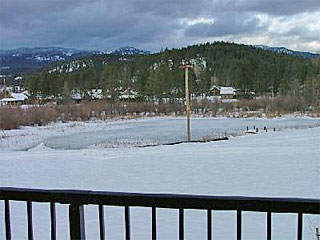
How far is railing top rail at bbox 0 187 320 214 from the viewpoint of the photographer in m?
1.36

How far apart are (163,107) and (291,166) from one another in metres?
27.4

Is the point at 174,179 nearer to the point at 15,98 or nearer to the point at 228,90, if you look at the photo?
the point at 15,98

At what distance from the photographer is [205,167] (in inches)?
368

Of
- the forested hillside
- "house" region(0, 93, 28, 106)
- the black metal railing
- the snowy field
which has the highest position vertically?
the forested hillside

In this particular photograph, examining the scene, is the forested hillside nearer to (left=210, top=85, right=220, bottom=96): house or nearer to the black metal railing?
(left=210, top=85, right=220, bottom=96): house

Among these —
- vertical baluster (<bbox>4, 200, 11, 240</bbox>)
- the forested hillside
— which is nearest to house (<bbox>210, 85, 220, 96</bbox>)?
the forested hillside

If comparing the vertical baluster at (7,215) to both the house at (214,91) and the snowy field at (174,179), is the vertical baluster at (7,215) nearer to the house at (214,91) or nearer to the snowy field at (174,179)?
the snowy field at (174,179)

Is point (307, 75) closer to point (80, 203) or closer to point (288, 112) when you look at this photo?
point (288, 112)

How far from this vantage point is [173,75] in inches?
1549

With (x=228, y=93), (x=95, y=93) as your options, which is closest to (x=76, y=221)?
(x=228, y=93)

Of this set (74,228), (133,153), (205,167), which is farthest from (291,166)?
(74,228)

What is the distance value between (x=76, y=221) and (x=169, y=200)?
366 millimetres

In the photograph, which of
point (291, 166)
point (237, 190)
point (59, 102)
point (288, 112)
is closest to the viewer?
point (237, 190)

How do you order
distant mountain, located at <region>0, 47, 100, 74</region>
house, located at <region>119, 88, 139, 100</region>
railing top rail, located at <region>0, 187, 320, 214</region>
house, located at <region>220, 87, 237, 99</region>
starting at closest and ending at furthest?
railing top rail, located at <region>0, 187, 320, 214</region>, distant mountain, located at <region>0, 47, 100, 74</region>, house, located at <region>119, 88, 139, 100</region>, house, located at <region>220, 87, 237, 99</region>
